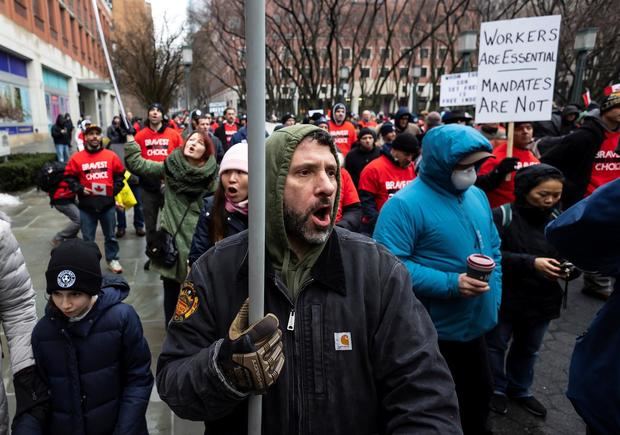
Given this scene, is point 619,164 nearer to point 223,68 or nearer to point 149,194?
point 149,194

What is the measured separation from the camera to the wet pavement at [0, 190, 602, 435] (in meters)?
3.18

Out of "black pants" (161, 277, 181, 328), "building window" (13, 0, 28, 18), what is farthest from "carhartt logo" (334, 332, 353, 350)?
"building window" (13, 0, 28, 18)

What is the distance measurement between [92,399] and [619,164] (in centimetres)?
537

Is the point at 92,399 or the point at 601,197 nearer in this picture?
the point at 601,197

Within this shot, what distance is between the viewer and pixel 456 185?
2.58 meters

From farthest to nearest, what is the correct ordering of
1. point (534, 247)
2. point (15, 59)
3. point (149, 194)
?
1. point (15, 59)
2. point (149, 194)
3. point (534, 247)

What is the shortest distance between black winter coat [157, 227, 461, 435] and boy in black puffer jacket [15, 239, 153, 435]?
3.26 ft

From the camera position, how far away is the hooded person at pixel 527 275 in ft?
9.96

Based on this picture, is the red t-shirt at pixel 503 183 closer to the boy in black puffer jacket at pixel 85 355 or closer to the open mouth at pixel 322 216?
the open mouth at pixel 322 216

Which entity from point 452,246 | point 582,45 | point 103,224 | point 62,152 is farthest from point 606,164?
point 62,152

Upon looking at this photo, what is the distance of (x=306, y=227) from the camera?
4.90 feet

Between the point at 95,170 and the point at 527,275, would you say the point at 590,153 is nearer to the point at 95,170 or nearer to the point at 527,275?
the point at 527,275

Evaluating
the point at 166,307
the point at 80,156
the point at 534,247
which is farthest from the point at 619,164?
the point at 80,156

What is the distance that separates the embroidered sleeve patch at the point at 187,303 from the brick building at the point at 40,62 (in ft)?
42.2
